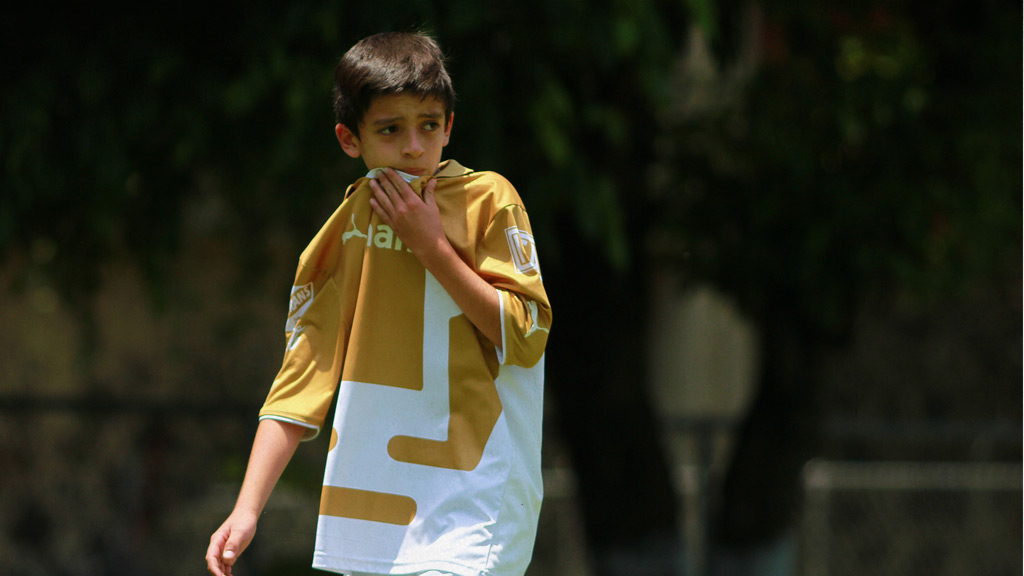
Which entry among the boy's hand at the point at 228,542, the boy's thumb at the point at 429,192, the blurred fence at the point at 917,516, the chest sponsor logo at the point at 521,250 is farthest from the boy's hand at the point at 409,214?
the blurred fence at the point at 917,516

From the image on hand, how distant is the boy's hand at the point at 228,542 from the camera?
1799 mm


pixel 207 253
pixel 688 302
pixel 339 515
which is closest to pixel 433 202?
pixel 339 515

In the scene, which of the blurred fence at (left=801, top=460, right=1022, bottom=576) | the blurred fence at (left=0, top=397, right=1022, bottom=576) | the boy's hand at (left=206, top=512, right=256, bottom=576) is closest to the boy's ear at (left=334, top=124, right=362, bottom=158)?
the boy's hand at (left=206, top=512, right=256, bottom=576)

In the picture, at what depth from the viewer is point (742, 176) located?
5262 mm

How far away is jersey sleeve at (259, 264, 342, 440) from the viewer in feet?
6.30

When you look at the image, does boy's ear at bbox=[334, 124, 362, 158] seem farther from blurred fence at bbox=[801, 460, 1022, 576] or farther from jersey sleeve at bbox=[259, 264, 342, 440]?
blurred fence at bbox=[801, 460, 1022, 576]

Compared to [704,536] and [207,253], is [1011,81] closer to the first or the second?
[704,536]

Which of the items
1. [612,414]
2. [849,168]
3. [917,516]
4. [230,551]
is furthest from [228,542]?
[917,516]

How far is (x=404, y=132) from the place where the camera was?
1863mm

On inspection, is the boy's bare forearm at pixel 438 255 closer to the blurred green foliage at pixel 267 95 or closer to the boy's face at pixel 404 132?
the boy's face at pixel 404 132

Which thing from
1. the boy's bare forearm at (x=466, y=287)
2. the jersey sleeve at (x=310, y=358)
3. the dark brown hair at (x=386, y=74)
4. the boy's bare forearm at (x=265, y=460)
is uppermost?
the dark brown hair at (x=386, y=74)

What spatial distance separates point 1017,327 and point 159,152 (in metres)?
6.39

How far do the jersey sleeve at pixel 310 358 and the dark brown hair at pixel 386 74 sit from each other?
0.27 m

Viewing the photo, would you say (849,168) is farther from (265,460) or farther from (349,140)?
(265,460)
